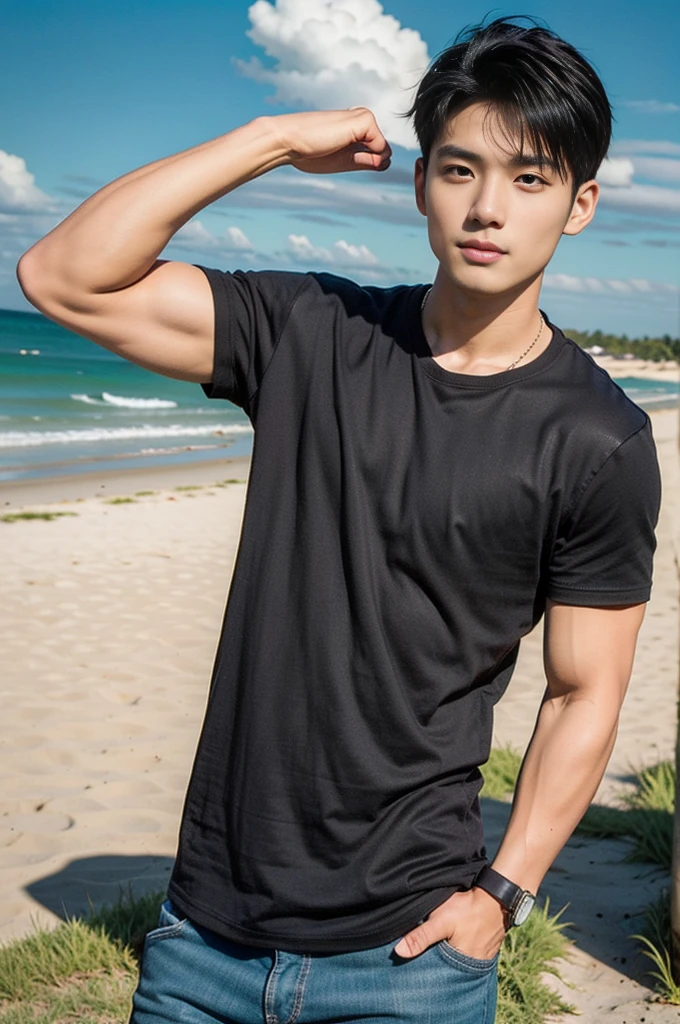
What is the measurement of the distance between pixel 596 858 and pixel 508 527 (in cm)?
316

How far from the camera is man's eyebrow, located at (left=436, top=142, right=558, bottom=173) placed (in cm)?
191

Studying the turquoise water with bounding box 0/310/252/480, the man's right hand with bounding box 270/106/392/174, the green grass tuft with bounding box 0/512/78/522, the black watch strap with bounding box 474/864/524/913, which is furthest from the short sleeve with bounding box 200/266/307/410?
the turquoise water with bounding box 0/310/252/480

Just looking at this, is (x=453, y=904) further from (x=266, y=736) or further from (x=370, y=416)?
(x=370, y=416)

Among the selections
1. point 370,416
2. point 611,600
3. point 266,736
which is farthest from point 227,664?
point 611,600

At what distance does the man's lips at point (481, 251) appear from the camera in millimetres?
1901

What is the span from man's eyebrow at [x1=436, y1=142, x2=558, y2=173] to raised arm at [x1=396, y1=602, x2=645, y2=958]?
741 mm

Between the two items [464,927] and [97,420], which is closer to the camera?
[464,927]

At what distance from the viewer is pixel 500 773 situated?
534cm

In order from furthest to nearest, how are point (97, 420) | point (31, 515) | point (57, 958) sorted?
point (97, 420) < point (31, 515) < point (57, 958)

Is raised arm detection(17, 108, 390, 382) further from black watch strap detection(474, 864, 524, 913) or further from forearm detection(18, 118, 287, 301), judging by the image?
black watch strap detection(474, 864, 524, 913)

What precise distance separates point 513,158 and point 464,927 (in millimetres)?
1266

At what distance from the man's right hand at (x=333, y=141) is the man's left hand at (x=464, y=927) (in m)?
1.32

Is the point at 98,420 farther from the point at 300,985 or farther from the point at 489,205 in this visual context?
the point at 300,985

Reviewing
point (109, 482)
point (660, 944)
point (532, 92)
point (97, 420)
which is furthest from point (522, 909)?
point (97, 420)
